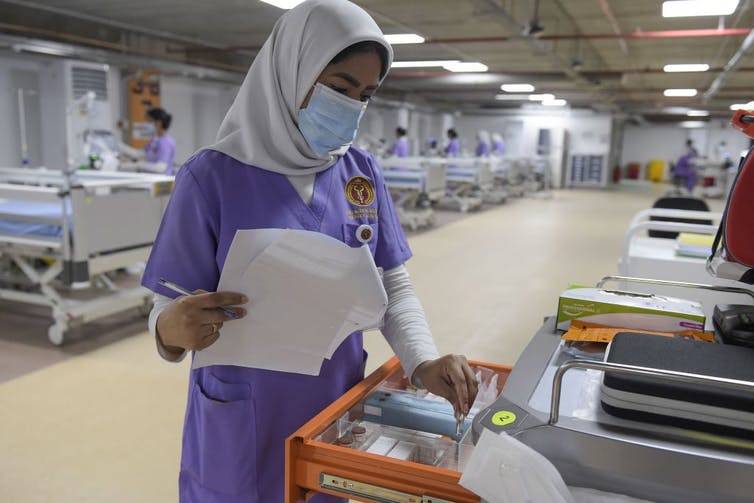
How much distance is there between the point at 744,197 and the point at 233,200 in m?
0.95

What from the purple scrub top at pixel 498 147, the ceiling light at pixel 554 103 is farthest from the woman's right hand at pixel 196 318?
the ceiling light at pixel 554 103

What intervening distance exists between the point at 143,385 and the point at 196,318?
298cm

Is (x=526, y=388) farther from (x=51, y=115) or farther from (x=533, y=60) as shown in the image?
(x=533, y=60)

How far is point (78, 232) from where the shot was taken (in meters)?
4.08

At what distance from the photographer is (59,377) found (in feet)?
12.5

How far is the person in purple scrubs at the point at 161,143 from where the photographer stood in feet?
26.2

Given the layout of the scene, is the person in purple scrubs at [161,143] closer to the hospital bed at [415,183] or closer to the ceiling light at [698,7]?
the hospital bed at [415,183]

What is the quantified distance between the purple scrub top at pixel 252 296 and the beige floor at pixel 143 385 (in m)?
1.55

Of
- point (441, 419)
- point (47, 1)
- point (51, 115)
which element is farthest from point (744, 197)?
point (51, 115)

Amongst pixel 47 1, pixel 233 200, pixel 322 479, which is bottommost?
pixel 322 479

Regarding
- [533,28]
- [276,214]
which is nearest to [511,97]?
[533,28]

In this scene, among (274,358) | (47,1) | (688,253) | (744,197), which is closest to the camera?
(744,197)

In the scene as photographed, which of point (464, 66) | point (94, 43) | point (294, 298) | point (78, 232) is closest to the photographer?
point (294, 298)

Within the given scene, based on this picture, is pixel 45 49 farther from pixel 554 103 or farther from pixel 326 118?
pixel 554 103
